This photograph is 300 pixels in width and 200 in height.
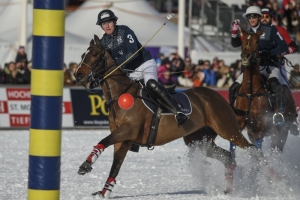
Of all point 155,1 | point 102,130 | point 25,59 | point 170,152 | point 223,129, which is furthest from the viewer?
point 155,1

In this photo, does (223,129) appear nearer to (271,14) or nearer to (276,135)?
(276,135)

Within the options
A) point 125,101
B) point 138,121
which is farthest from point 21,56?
point 125,101

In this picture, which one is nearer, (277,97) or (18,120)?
(277,97)

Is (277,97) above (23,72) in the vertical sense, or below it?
above

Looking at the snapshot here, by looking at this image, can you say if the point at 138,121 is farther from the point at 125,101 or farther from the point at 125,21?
the point at 125,21

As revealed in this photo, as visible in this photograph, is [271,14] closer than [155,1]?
Yes

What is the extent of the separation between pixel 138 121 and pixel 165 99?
0.47 meters

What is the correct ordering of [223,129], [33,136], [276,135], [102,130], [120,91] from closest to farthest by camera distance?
[33,136]
[120,91]
[223,129]
[276,135]
[102,130]

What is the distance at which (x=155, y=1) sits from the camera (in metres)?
31.4

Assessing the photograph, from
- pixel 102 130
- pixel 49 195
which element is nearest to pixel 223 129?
pixel 49 195

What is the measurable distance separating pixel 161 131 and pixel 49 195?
4389 mm

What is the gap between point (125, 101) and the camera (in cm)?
845

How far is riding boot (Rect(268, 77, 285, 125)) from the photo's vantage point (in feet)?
34.9

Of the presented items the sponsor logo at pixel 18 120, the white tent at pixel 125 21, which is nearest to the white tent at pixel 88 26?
the white tent at pixel 125 21
